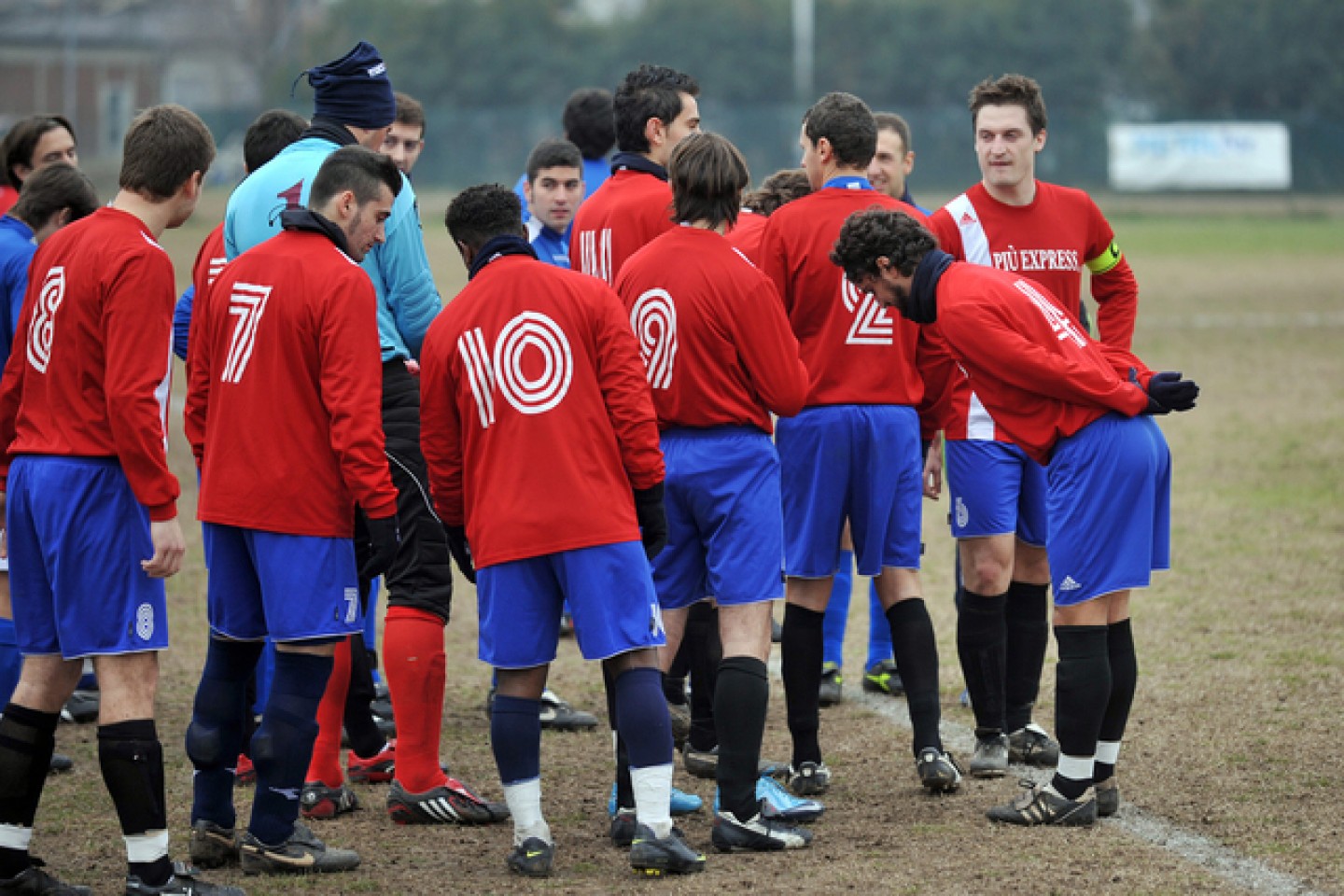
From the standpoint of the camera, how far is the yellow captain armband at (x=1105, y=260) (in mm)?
6496

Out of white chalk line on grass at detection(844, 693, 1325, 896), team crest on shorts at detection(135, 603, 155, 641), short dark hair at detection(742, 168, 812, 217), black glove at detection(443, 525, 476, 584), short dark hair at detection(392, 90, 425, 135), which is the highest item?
short dark hair at detection(392, 90, 425, 135)

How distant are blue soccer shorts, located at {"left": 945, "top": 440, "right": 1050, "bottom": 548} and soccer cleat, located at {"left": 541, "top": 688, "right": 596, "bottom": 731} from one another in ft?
6.40

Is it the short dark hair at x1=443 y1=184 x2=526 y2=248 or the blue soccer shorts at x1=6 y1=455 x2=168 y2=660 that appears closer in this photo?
the blue soccer shorts at x1=6 y1=455 x2=168 y2=660

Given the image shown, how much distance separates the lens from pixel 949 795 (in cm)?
588

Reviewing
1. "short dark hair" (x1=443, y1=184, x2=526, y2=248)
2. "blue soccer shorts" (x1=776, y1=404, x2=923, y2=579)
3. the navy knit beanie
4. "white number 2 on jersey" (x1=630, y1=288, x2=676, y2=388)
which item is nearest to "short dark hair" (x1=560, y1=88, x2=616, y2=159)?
the navy knit beanie

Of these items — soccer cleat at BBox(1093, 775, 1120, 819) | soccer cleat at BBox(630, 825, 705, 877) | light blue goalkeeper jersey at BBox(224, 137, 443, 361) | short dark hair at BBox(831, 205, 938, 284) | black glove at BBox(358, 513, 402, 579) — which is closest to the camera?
black glove at BBox(358, 513, 402, 579)

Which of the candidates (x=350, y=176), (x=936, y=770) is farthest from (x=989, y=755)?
(x=350, y=176)

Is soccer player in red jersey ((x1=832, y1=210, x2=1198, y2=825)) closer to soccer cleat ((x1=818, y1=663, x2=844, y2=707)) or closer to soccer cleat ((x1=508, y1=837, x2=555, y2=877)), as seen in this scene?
soccer cleat ((x1=508, y1=837, x2=555, y2=877))

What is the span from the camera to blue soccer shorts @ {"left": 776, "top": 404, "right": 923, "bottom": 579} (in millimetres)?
5828

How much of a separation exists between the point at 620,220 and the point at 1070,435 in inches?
82.4

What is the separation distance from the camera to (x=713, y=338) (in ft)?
17.4

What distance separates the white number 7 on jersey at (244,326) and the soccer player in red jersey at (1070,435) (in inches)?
76.8

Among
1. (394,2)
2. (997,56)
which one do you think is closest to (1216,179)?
(997,56)

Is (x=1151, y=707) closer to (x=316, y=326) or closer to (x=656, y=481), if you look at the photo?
(x=656, y=481)
